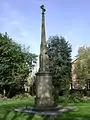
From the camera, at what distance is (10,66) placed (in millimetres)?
40844

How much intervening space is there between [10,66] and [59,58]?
9732mm

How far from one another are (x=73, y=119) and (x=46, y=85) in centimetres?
389

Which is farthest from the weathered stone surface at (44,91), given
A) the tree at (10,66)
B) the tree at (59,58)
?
the tree at (59,58)

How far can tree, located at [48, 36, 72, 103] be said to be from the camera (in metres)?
44.5

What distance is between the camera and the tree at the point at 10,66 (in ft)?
132

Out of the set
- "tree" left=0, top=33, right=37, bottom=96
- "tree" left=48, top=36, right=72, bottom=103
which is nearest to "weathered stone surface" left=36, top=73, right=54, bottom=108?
"tree" left=0, top=33, right=37, bottom=96

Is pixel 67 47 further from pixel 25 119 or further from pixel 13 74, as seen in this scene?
pixel 25 119

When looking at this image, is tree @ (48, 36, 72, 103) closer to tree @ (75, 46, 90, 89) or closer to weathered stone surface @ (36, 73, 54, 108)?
tree @ (75, 46, 90, 89)

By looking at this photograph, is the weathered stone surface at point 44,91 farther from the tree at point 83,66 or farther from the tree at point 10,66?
the tree at point 83,66

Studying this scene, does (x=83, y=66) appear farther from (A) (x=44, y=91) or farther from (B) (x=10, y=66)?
(A) (x=44, y=91)

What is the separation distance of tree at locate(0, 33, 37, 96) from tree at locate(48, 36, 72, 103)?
5.02 meters

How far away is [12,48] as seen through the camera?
41.2 meters

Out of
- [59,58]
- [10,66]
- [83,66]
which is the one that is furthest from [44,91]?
[59,58]

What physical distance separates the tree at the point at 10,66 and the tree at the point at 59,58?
5.02 m
